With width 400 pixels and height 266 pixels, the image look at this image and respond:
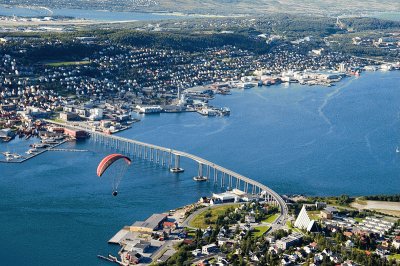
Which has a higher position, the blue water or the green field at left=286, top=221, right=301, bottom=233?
the green field at left=286, top=221, right=301, bottom=233

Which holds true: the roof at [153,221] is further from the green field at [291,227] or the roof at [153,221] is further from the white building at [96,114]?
the white building at [96,114]

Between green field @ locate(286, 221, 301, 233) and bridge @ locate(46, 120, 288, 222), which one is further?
bridge @ locate(46, 120, 288, 222)

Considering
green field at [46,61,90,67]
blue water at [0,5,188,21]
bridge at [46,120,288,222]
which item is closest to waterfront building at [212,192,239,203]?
bridge at [46,120,288,222]

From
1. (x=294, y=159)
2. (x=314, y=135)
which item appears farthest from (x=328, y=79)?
→ (x=294, y=159)

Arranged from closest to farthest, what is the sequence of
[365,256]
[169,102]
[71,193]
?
[365,256]
[71,193]
[169,102]

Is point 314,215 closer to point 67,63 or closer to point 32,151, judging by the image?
point 32,151

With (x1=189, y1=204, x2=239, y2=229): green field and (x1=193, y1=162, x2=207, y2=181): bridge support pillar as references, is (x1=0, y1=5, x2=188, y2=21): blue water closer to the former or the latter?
(x1=193, y1=162, x2=207, y2=181): bridge support pillar

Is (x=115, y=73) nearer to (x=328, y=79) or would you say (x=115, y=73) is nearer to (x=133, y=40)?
(x=133, y=40)
